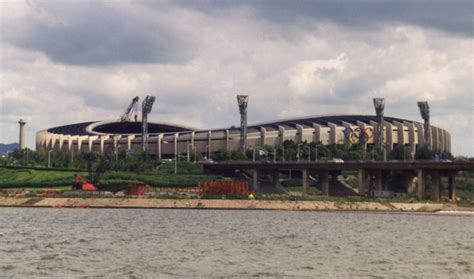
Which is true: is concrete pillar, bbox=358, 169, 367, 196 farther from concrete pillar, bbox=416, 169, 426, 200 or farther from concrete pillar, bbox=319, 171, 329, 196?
concrete pillar, bbox=416, 169, 426, 200

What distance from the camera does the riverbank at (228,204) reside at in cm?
14725

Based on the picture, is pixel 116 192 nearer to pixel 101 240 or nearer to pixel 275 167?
pixel 275 167

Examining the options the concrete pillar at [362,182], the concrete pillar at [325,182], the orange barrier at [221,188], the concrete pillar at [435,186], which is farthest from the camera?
the concrete pillar at [325,182]

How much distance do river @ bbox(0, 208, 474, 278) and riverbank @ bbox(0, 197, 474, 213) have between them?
50.0 metres

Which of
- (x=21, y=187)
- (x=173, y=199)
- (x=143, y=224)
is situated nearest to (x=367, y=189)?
(x=173, y=199)

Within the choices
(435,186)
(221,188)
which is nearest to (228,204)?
(221,188)

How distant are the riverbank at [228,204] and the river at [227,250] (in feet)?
164

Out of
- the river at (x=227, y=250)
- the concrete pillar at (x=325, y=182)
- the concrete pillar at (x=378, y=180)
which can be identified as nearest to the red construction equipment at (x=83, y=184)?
the concrete pillar at (x=325, y=182)

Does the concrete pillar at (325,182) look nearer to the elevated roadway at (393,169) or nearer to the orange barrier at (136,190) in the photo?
the elevated roadway at (393,169)

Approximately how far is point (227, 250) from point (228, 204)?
88.1 metres

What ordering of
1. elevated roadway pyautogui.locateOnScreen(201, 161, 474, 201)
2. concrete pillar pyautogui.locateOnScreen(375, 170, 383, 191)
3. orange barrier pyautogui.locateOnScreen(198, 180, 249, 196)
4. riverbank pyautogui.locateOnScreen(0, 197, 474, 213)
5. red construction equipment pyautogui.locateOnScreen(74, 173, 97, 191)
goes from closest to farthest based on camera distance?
1. riverbank pyautogui.locateOnScreen(0, 197, 474, 213)
2. elevated roadway pyautogui.locateOnScreen(201, 161, 474, 201)
3. orange barrier pyautogui.locateOnScreen(198, 180, 249, 196)
4. red construction equipment pyautogui.locateOnScreen(74, 173, 97, 191)
5. concrete pillar pyautogui.locateOnScreen(375, 170, 383, 191)

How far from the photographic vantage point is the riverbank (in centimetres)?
14725

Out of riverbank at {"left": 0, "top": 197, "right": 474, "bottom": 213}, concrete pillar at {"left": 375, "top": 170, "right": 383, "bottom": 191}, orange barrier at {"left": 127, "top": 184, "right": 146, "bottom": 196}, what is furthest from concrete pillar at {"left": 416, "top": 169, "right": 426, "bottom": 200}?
orange barrier at {"left": 127, "top": 184, "right": 146, "bottom": 196}

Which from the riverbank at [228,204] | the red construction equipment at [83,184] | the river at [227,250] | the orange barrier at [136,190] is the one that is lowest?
the river at [227,250]
